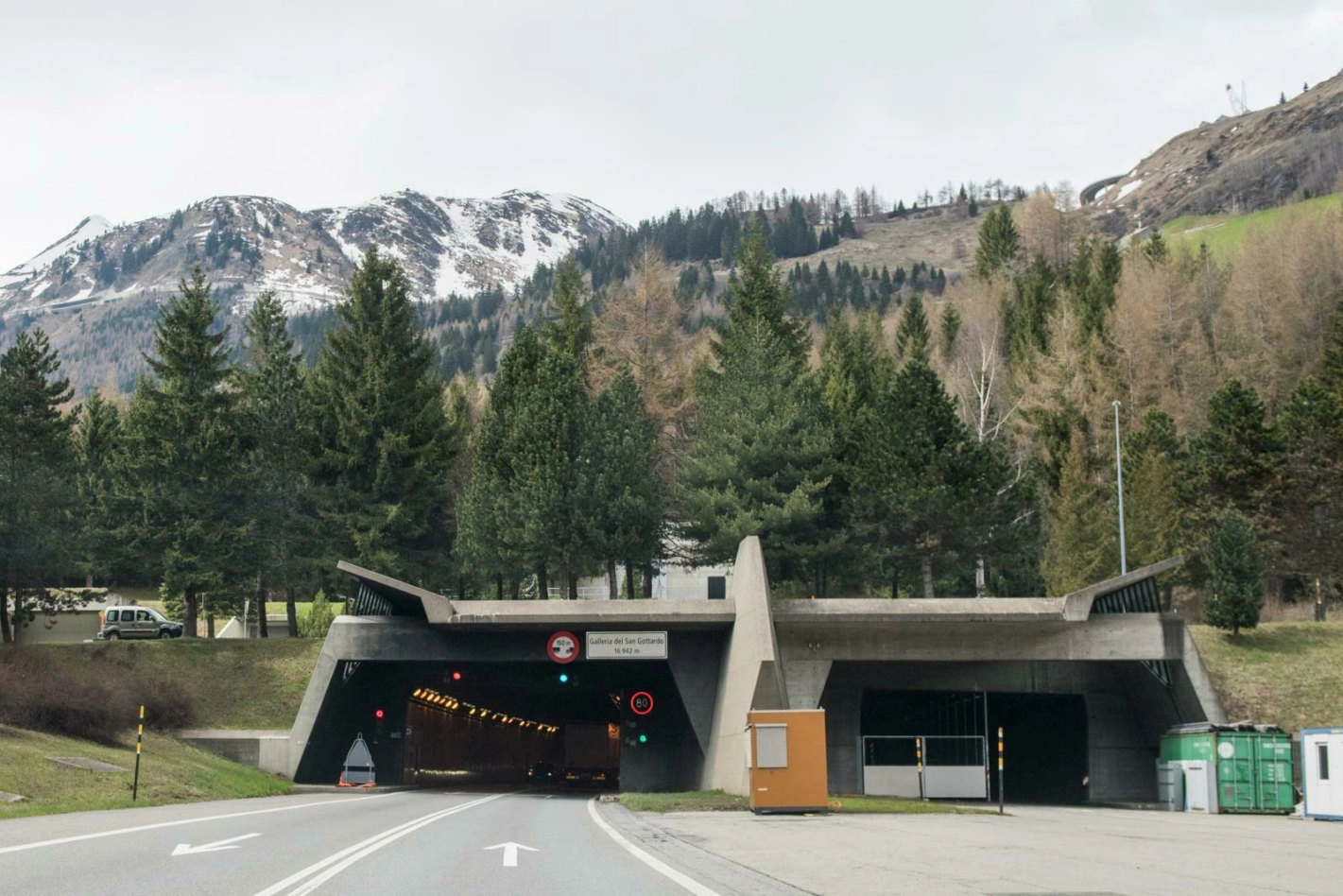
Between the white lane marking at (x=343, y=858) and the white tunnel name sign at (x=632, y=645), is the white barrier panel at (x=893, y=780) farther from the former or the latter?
the white lane marking at (x=343, y=858)

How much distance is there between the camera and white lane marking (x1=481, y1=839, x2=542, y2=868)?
45.6 ft

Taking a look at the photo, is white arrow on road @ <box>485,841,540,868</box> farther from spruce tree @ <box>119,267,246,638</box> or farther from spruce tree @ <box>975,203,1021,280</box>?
spruce tree @ <box>975,203,1021,280</box>

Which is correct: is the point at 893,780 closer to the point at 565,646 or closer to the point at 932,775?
the point at 932,775

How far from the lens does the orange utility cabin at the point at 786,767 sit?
2598 cm

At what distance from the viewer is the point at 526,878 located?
12.3 metres

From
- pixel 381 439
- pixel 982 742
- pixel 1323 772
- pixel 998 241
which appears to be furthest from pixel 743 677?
pixel 998 241

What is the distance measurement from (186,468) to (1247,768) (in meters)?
40.6

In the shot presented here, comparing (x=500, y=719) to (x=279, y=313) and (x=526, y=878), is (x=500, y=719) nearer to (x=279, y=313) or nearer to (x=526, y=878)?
(x=279, y=313)

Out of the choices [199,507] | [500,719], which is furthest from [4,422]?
[500,719]

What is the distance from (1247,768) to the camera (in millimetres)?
33031

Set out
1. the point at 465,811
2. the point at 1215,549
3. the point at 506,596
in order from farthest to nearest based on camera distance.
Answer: the point at 506,596 < the point at 1215,549 < the point at 465,811

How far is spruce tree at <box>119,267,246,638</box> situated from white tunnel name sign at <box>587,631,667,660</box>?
1890 centimetres

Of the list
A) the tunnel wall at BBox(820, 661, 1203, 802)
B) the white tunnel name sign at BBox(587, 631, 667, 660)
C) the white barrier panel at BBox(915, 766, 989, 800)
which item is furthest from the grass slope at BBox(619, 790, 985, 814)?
the tunnel wall at BBox(820, 661, 1203, 802)

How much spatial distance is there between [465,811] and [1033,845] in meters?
13.0
